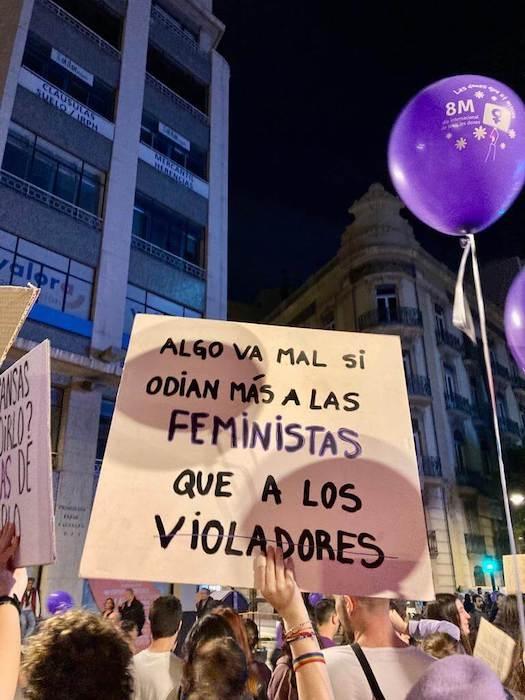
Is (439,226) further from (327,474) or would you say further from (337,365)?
(327,474)

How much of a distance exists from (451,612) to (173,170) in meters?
17.2

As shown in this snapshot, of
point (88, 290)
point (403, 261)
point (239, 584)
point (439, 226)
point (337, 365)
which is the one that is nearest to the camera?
point (239, 584)

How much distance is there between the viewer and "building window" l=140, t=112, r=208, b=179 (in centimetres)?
1873

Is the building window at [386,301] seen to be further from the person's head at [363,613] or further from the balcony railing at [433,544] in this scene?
the person's head at [363,613]

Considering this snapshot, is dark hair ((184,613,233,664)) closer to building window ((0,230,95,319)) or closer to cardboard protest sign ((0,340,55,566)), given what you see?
cardboard protest sign ((0,340,55,566))

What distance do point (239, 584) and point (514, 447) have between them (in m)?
29.1

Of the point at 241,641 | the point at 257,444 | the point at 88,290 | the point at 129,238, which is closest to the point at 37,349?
the point at 257,444

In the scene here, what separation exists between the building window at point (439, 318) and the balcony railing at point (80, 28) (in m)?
19.0

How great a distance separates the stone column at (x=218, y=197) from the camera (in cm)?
1881

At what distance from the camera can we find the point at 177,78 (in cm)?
2062

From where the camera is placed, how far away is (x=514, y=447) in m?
27.7

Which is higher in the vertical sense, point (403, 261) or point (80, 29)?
point (80, 29)

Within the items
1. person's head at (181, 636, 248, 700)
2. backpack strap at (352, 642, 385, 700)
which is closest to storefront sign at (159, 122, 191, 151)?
person's head at (181, 636, 248, 700)

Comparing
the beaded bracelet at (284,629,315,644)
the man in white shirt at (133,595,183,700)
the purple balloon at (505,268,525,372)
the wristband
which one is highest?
the purple balloon at (505,268,525,372)
